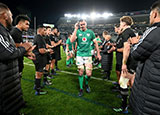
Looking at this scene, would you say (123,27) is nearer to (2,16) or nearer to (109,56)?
(109,56)

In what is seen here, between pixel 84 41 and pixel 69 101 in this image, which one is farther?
pixel 84 41

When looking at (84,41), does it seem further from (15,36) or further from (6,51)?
(6,51)

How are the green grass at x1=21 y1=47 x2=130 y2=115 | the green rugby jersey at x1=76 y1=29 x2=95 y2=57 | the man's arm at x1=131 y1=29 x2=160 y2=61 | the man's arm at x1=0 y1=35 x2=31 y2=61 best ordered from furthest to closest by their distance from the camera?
the green rugby jersey at x1=76 y1=29 x2=95 y2=57 < the green grass at x1=21 y1=47 x2=130 y2=115 < the man's arm at x1=0 y1=35 x2=31 y2=61 < the man's arm at x1=131 y1=29 x2=160 y2=61

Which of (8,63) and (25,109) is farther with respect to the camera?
(25,109)

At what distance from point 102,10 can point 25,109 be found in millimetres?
43315

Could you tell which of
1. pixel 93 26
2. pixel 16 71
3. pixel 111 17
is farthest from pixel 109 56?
pixel 111 17

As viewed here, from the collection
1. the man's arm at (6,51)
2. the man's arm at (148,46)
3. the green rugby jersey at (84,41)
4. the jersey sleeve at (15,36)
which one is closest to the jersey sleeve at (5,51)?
the man's arm at (6,51)

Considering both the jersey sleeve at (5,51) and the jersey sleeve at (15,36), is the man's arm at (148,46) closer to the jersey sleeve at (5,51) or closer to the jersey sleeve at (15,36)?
the jersey sleeve at (5,51)

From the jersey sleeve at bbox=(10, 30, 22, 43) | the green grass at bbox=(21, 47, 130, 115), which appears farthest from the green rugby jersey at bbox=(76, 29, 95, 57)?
the jersey sleeve at bbox=(10, 30, 22, 43)

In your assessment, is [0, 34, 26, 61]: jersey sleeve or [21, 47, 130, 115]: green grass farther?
[21, 47, 130, 115]: green grass

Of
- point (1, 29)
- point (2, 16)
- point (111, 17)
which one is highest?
point (111, 17)

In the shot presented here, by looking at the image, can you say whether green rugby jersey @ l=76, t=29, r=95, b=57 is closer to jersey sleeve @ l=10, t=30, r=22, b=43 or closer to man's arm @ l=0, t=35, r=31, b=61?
jersey sleeve @ l=10, t=30, r=22, b=43

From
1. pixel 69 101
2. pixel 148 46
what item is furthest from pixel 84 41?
pixel 148 46

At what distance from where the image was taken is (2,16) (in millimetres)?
1711
